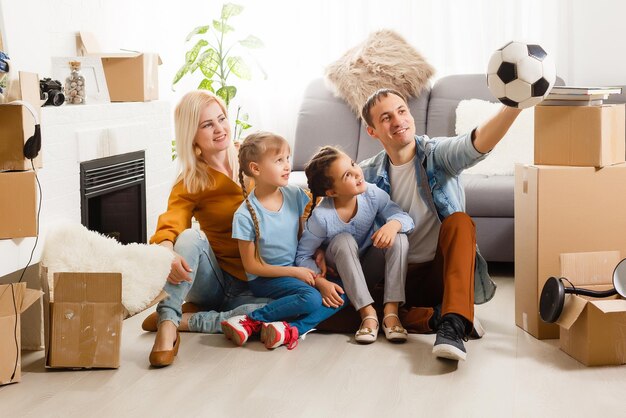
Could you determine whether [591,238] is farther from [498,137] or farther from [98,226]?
[98,226]

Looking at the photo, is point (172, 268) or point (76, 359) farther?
point (172, 268)

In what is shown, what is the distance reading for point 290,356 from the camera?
2.77 m

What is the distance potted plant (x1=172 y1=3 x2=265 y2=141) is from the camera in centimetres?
Answer: 503

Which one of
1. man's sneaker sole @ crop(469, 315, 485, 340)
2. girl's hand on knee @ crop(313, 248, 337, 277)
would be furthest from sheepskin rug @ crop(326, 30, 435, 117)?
man's sneaker sole @ crop(469, 315, 485, 340)

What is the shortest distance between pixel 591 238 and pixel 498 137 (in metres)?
0.48

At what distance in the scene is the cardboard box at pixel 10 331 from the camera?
2512mm

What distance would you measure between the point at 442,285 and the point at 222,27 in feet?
8.43

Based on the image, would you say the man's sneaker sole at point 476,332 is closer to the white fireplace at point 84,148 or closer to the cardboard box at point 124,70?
the white fireplace at point 84,148

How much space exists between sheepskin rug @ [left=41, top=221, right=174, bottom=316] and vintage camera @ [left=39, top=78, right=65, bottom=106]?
627mm

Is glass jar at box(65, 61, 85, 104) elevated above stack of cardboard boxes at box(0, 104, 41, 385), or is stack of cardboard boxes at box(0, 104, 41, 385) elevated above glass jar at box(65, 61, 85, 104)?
glass jar at box(65, 61, 85, 104)

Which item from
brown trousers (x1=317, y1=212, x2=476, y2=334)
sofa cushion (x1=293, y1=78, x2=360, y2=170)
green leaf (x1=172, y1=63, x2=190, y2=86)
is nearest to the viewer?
A: brown trousers (x1=317, y1=212, x2=476, y2=334)

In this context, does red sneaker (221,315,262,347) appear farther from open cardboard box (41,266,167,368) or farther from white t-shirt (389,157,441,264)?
white t-shirt (389,157,441,264)

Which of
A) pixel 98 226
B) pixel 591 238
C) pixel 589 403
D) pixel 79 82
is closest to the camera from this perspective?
pixel 589 403

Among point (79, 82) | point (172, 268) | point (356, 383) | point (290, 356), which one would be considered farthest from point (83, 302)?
point (79, 82)
